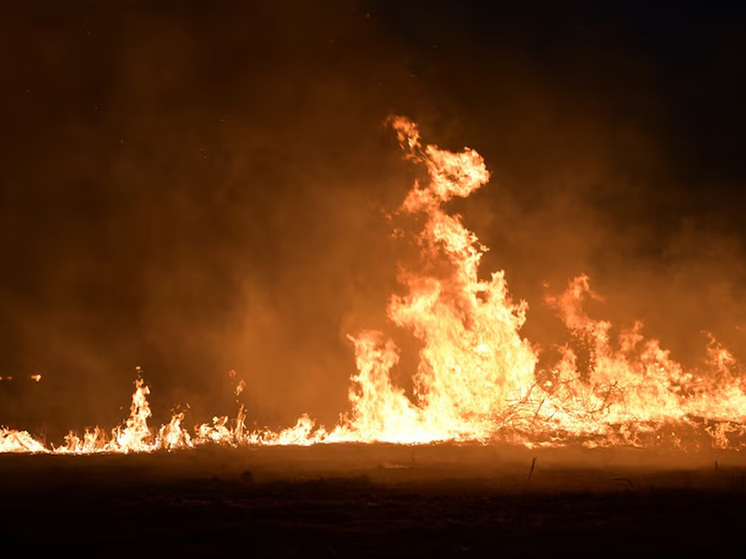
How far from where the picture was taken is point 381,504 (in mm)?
14227

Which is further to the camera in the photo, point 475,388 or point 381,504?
point 475,388

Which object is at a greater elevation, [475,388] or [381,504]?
[475,388]

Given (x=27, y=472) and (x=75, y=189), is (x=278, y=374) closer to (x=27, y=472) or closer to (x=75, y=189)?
(x=75, y=189)

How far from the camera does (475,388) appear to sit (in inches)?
929

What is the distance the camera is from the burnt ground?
10953 mm

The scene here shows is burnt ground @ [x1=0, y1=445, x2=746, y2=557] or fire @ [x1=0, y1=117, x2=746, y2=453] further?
fire @ [x1=0, y1=117, x2=746, y2=453]

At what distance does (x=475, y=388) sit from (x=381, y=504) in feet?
32.4

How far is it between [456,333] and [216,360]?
1198 centimetres

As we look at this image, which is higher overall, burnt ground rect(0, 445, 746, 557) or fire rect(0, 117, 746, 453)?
fire rect(0, 117, 746, 453)

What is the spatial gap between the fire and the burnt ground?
5.37 feet

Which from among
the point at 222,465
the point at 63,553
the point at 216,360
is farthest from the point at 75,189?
the point at 63,553

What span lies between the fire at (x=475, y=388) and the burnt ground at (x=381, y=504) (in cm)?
164

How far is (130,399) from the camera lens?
3139 cm

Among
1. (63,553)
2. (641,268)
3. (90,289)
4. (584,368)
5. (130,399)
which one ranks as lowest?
(63,553)
